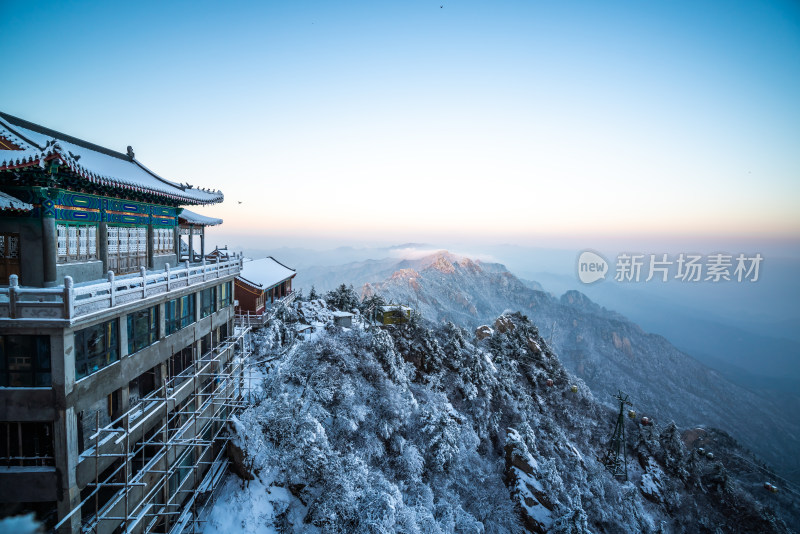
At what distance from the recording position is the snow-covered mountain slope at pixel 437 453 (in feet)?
59.2

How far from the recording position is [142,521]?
47.4ft

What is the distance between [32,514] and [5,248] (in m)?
8.79

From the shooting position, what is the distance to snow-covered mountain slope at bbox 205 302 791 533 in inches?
711

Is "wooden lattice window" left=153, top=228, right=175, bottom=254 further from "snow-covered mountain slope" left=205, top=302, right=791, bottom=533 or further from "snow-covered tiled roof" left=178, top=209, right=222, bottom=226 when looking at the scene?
"snow-covered mountain slope" left=205, top=302, right=791, bottom=533

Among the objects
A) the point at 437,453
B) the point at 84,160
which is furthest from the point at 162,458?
the point at 437,453

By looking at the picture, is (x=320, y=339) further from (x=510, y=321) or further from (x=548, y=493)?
(x=510, y=321)

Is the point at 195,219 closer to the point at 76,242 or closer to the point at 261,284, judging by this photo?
the point at 76,242

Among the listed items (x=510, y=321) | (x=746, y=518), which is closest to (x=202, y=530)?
(x=510, y=321)

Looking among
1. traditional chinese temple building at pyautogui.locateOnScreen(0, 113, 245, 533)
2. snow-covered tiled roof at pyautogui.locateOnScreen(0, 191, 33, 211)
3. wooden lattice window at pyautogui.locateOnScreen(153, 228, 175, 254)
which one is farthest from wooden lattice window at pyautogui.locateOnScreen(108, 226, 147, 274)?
snow-covered tiled roof at pyautogui.locateOnScreen(0, 191, 33, 211)

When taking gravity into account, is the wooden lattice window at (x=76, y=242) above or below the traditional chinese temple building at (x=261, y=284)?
above

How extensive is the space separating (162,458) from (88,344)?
7.01 metres

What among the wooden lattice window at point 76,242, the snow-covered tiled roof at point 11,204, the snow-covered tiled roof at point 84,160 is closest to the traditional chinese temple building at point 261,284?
the snow-covered tiled roof at point 84,160

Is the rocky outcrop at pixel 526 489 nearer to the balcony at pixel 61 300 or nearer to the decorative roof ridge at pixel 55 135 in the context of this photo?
the balcony at pixel 61 300

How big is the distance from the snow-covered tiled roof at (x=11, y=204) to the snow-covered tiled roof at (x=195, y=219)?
11.2m
